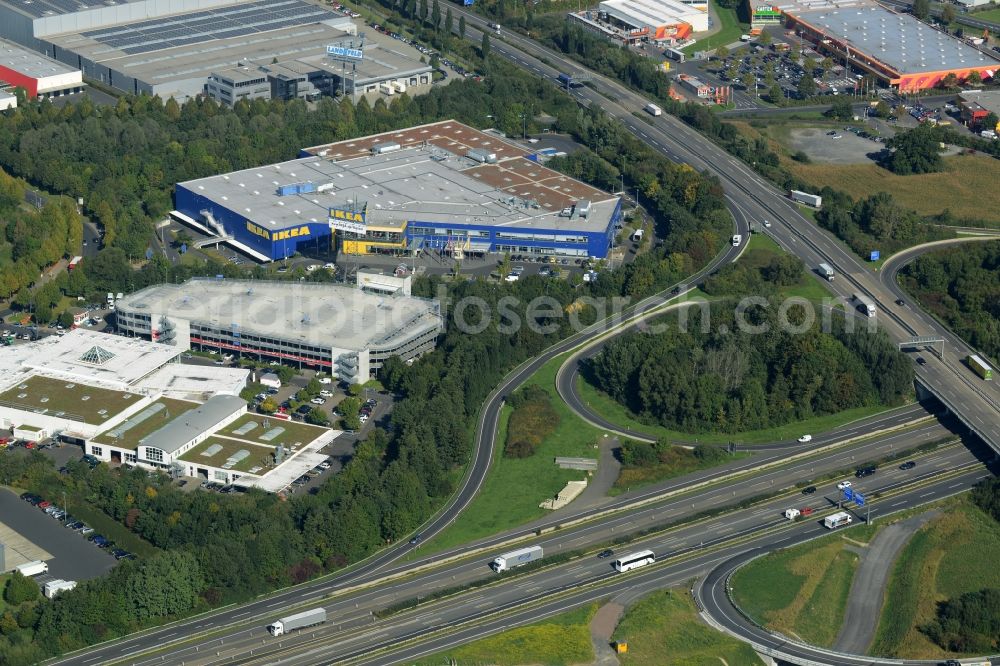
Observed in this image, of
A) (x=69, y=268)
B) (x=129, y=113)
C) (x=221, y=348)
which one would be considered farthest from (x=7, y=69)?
(x=221, y=348)

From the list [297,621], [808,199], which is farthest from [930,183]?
[297,621]

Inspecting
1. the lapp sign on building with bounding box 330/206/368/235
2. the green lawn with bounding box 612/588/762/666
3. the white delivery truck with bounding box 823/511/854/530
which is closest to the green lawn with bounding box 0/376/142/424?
the lapp sign on building with bounding box 330/206/368/235

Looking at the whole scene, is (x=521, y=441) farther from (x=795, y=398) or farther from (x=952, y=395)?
(x=952, y=395)

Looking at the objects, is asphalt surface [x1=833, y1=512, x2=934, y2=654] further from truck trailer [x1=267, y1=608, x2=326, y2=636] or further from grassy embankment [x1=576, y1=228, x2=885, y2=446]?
truck trailer [x1=267, y1=608, x2=326, y2=636]

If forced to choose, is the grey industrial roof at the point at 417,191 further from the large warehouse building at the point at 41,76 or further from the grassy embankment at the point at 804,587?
the grassy embankment at the point at 804,587

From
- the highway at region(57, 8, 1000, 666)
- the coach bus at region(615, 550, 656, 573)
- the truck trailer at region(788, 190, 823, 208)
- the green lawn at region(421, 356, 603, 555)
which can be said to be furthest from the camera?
the truck trailer at region(788, 190, 823, 208)

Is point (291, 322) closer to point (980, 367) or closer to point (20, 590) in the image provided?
point (20, 590)
